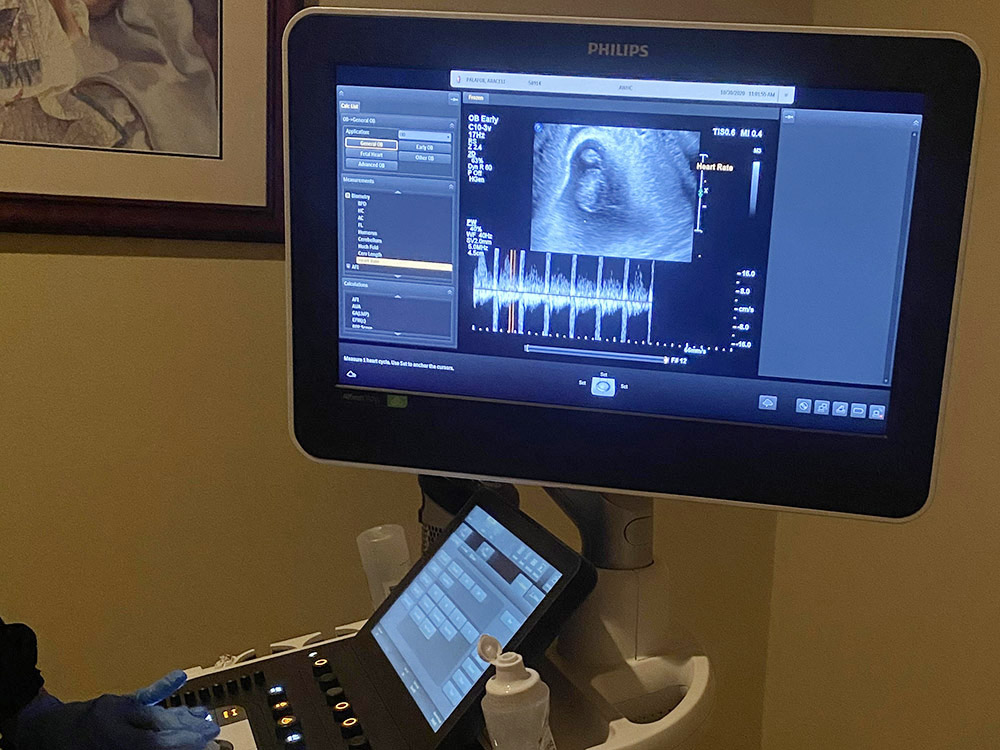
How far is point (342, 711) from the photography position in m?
0.91

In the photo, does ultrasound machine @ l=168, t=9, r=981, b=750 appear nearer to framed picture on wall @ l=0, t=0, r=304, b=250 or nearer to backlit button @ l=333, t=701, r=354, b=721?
backlit button @ l=333, t=701, r=354, b=721

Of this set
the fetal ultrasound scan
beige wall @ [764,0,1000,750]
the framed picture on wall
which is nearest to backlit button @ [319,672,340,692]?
the fetal ultrasound scan

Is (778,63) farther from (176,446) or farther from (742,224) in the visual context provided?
(176,446)

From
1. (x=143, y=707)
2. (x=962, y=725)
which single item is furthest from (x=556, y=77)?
(x=962, y=725)

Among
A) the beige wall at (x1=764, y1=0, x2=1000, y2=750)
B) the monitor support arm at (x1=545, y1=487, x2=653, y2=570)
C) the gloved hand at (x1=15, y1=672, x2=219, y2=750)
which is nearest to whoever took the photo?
the gloved hand at (x1=15, y1=672, x2=219, y2=750)

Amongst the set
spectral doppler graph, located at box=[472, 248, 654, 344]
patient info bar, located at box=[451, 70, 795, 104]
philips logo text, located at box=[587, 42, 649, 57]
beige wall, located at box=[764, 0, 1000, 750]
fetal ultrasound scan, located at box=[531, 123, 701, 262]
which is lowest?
beige wall, located at box=[764, 0, 1000, 750]

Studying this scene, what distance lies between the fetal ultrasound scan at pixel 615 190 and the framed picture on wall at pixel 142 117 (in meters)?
0.69

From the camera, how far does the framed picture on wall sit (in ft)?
4.18

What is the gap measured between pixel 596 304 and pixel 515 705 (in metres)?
0.38

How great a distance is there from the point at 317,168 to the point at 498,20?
0.24m

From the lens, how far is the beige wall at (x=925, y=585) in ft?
4.27

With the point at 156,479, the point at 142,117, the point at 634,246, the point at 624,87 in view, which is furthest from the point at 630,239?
the point at 156,479

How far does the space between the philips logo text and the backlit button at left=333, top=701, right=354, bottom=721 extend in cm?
69

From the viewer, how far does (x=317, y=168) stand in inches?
36.2
